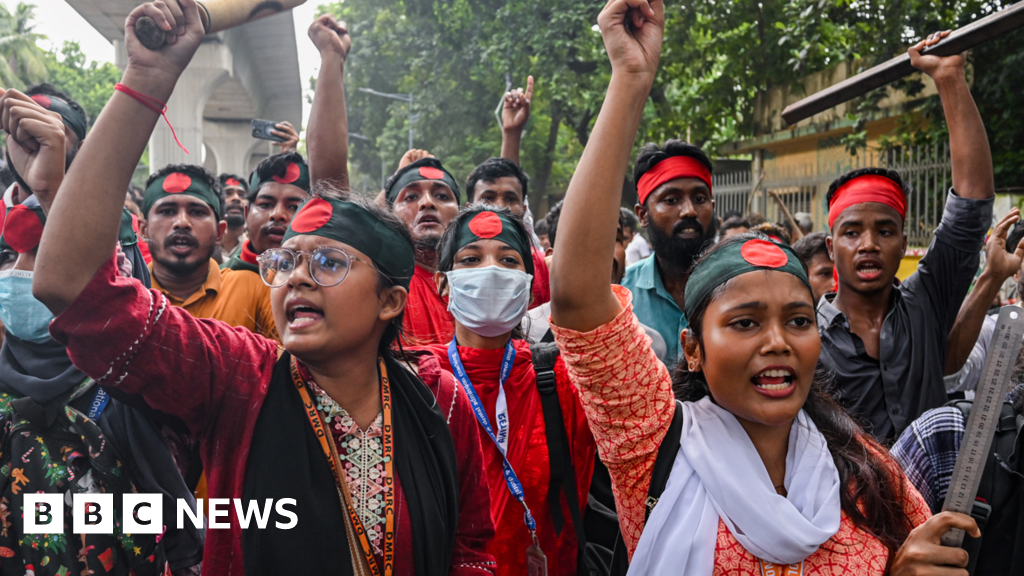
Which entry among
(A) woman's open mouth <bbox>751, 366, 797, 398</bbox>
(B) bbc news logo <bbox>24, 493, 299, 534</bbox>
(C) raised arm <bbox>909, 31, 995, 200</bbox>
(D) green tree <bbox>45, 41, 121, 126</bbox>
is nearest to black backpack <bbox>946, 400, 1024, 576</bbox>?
A: (A) woman's open mouth <bbox>751, 366, 797, 398</bbox>

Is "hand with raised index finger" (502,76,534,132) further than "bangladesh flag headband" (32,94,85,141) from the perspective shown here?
Yes

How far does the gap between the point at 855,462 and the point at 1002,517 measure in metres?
0.39

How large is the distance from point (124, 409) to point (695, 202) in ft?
8.81

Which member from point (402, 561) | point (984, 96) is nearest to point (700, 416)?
point (402, 561)

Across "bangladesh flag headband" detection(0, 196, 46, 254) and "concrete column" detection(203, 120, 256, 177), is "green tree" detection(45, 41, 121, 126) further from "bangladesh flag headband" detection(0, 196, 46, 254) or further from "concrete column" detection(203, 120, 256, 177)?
"bangladesh flag headband" detection(0, 196, 46, 254)

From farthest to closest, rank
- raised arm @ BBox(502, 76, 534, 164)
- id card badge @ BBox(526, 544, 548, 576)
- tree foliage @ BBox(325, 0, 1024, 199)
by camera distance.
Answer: tree foliage @ BBox(325, 0, 1024, 199)
raised arm @ BBox(502, 76, 534, 164)
id card badge @ BBox(526, 544, 548, 576)

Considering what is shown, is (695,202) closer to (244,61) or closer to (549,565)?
(549,565)

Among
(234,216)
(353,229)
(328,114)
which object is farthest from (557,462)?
(234,216)

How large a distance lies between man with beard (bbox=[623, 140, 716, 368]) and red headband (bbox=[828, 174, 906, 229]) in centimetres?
64

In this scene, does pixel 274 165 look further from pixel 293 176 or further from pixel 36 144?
pixel 36 144

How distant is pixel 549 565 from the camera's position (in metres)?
2.55

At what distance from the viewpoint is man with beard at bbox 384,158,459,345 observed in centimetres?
349

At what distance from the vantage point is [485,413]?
2.65 metres

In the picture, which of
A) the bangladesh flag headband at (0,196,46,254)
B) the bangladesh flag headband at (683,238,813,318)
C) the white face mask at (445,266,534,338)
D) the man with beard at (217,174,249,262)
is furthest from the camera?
the man with beard at (217,174,249,262)
